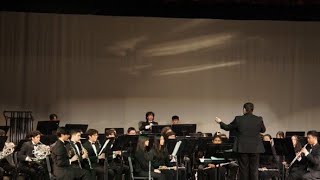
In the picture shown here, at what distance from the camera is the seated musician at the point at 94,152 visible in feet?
40.3

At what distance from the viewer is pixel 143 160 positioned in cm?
1236

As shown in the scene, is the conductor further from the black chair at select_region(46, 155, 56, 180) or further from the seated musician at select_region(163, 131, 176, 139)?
the black chair at select_region(46, 155, 56, 180)

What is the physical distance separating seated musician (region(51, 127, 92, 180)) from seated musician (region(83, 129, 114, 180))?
1.70 ft

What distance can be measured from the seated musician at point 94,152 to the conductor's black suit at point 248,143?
8.54ft

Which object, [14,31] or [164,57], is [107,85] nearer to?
[164,57]

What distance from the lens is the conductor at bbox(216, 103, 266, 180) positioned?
37.8 feet

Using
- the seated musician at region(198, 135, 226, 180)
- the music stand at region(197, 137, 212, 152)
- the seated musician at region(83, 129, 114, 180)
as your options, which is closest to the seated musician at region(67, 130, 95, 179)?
the seated musician at region(83, 129, 114, 180)

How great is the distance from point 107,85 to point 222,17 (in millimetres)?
4046

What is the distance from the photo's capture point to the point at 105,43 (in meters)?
18.6

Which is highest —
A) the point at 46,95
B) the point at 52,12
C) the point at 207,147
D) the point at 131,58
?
the point at 52,12

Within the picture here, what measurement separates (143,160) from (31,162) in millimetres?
2307

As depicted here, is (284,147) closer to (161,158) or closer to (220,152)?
(220,152)

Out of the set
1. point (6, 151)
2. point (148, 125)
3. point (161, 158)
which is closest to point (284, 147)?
point (161, 158)

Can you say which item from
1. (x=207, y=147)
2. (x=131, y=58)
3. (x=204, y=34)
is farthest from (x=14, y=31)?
(x=207, y=147)
